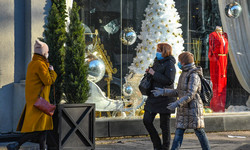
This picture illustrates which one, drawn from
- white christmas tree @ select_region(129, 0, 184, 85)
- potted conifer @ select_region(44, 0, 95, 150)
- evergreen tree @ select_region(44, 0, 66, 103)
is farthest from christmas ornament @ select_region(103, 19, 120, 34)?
evergreen tree @ select_region(44, 0, 66, 103)

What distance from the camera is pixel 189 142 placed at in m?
8.23

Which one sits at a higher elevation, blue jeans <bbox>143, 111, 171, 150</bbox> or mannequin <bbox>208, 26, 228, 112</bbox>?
mannequin <bbox>208, 26, 228, 112</bbox>

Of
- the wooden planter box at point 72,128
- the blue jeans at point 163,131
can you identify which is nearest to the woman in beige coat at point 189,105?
the blue jeans at point 163,131

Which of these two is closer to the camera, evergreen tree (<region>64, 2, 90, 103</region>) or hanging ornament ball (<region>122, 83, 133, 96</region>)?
evergreen tree (<region>64, 2, 90, 103</region>)

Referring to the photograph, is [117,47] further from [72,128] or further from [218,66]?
[72,128]

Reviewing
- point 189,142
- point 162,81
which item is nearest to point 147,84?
point 162,81

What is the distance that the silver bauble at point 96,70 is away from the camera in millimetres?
8688

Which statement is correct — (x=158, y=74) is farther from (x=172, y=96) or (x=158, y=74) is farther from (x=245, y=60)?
(x=245, y=60)

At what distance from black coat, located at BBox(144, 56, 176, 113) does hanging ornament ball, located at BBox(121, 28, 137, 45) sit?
111 inches

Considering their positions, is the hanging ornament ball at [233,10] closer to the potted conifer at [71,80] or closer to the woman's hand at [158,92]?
the potted conifer at [71,80]

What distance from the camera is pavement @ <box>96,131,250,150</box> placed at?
25.1 feet

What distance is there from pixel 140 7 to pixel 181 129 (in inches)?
165

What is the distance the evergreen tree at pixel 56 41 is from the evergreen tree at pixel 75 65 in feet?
0.36

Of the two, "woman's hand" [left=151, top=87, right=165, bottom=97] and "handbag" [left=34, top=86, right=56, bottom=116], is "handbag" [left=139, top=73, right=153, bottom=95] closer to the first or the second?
"woman's hand" [left=151, top=87, right=165, bottom=97]
